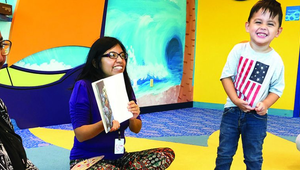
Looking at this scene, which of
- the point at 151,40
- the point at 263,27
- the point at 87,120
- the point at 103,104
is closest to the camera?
the point at 103,104

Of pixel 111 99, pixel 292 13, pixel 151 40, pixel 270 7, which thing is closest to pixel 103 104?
pixel 111 99

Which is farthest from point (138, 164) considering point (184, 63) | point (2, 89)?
point (184, 63)

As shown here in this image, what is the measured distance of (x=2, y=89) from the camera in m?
3.30

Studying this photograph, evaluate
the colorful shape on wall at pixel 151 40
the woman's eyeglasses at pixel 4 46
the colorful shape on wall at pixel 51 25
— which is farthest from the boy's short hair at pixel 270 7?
the colorful shape on wall at pixel 151 40

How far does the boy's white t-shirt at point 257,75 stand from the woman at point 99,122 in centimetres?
66

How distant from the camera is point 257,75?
168cm

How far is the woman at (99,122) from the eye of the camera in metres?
1.46

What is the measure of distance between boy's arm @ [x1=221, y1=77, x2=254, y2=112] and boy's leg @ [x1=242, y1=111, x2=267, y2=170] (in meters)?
0.07

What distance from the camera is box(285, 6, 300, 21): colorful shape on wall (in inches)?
197

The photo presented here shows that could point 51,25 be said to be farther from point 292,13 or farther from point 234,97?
point 292,13

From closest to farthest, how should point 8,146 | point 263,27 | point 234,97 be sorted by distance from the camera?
point 8,146 < point 263,27 < point 234,97

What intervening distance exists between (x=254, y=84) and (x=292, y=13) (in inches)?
164

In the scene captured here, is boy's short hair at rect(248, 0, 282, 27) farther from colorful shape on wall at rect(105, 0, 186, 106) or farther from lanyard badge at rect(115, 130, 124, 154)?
colorful shape on wall at rect(105, 0, 186, 106)

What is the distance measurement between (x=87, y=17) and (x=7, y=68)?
1.38 meters
